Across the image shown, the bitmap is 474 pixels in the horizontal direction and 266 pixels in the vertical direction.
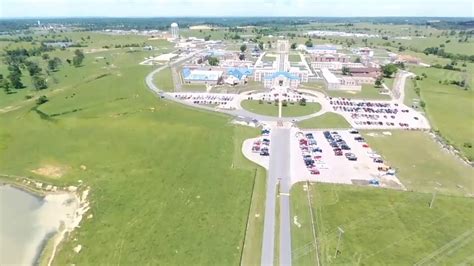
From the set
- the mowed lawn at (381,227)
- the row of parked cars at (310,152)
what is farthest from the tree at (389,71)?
the mowed lawn at (381,227)

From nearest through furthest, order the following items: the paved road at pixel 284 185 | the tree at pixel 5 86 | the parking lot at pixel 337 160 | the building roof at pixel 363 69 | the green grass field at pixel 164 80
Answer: the paved road at pixel 284 185, the parking lot at pixel 337 160, the tree at pixel 5 86, the green grass field at pixel 164 80, the building roof at pixel 363 69

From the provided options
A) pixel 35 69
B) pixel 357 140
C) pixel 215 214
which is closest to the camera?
pixel 215 214

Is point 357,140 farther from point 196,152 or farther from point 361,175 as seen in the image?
point 196,152

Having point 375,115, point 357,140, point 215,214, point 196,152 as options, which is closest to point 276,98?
point 375,115

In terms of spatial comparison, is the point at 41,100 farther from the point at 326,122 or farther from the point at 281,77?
the point at 326,122

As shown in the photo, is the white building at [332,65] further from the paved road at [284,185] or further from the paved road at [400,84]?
the paved road at [284,185]

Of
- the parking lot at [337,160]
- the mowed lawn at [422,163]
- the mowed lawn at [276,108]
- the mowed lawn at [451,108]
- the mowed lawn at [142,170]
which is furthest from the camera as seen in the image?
the mowed lawn at [276,108]

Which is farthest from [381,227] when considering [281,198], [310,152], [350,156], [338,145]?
[338,145]
